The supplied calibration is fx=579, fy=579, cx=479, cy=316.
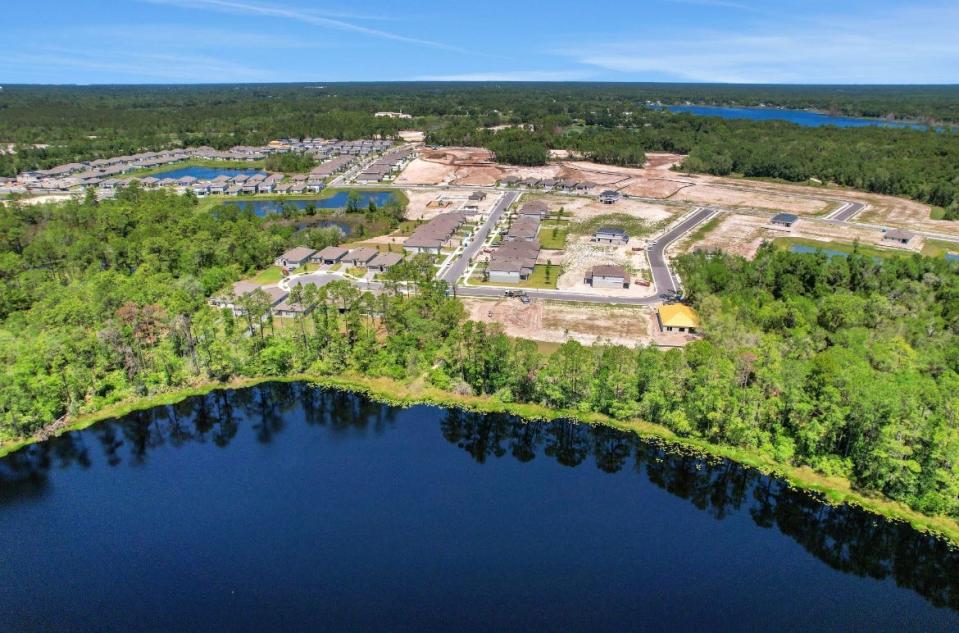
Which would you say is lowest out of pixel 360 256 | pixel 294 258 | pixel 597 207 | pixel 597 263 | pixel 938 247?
pixel 597 263

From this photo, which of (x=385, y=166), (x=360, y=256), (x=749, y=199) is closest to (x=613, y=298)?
(x=360, y=256)

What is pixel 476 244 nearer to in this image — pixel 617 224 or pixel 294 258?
pixel 294 258

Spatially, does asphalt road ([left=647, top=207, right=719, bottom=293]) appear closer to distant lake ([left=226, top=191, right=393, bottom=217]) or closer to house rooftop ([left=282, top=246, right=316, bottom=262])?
house rooftop ([left=282, top=246, right=316, bottom=262])

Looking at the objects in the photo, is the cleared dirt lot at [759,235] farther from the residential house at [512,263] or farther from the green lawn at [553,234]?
the residential house at [512,263]

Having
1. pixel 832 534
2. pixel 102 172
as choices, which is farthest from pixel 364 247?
pixel 102 172

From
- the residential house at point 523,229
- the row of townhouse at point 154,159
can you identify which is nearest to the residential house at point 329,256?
the residential house at point 523,229

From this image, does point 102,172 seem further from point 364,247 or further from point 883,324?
point 883,324

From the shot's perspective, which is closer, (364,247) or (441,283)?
(441,283)
